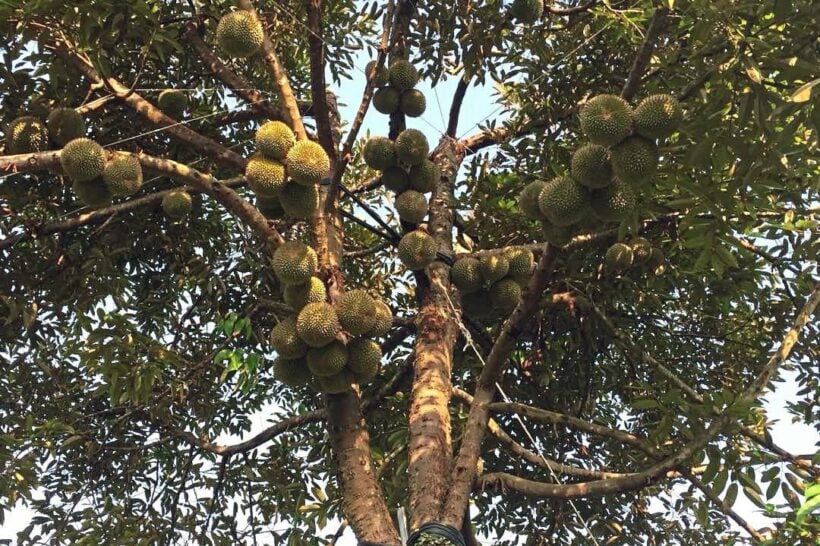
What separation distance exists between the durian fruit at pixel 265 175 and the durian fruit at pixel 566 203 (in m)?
1.09

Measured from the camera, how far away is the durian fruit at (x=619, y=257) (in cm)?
329

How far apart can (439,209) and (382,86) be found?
773mm

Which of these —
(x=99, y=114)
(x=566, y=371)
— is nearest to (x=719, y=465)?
(x=566, y=371)

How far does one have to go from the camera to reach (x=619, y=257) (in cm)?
329

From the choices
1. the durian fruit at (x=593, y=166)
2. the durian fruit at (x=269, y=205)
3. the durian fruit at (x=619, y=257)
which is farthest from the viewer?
the durian fruit at (x=619, y=257)

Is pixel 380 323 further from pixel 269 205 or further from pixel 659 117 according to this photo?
pixel 659 117

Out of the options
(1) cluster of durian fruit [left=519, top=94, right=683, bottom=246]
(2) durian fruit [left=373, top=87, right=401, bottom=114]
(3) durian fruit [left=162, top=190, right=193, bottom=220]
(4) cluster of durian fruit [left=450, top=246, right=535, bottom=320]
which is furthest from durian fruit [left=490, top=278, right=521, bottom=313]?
(3) durian fruit [left=162, top=190, right=193, bottom=220]

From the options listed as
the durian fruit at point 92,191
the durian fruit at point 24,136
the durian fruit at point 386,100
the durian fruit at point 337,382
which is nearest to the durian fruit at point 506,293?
the durian fruit at point 337,382

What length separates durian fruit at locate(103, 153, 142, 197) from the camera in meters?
2.66

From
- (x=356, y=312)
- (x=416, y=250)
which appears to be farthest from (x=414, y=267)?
(x=356, y=312)

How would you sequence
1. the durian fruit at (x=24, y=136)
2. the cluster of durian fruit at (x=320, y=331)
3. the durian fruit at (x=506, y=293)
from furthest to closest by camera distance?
the durian fruit at (x=506, y=293), the durian fruit at (x=24, y=136), the cluster of durian fruit at (x=320, y=331)

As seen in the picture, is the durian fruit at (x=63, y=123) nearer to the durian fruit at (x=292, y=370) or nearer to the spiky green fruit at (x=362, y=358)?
the durian fruit at (x=292, y=370)

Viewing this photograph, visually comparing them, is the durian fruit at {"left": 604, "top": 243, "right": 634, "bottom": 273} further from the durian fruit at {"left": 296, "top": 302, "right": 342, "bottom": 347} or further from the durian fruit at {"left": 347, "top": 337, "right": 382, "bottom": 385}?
the durian fruit at {"left": 296, "top": 302, "right": 342, "bottom": 347}

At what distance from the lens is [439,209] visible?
4.03 m
